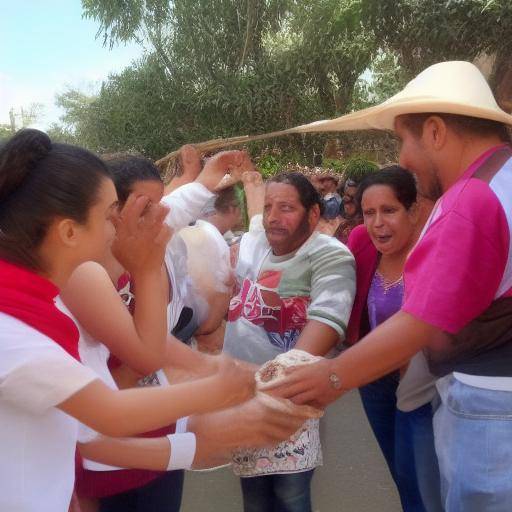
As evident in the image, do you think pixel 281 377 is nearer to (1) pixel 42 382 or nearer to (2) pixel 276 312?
(2) pixel 276 312

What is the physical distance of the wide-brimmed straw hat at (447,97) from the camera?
5.90 ft

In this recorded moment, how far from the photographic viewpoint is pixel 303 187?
2559 mm

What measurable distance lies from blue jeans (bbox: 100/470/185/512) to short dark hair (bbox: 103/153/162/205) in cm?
84

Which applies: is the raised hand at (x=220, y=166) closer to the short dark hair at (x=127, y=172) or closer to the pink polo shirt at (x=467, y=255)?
the short dark hair at (x=127, y=172)

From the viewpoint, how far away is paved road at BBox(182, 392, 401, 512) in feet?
10.5

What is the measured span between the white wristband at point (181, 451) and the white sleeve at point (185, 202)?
3.24 ft

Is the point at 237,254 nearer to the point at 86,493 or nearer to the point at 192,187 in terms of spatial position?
the point at 192,187

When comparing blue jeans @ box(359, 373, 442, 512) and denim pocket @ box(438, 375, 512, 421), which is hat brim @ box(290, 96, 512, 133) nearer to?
denim pocket @ box(438, 375, 512, 421)

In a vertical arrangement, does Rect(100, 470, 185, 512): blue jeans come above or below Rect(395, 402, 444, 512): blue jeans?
above

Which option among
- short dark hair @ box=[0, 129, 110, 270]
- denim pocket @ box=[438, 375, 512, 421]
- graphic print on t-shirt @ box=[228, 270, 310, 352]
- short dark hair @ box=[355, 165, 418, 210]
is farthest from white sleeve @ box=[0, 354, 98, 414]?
short dark hair @ box=[355, 165, 418, 210]

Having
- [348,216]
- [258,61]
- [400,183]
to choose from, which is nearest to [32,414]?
[400,183]

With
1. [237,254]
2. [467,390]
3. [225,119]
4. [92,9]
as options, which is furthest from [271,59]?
[467,390]

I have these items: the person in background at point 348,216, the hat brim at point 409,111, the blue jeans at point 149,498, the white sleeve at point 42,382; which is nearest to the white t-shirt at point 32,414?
the white sleeve at point 42,382

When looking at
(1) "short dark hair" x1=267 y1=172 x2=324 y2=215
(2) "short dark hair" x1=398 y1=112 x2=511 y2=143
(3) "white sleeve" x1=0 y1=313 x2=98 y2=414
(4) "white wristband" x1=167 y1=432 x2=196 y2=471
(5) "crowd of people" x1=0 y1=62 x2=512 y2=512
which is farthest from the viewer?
A: (1) "short dark hair" x1=267 y1=172 x2=324 y2=215
